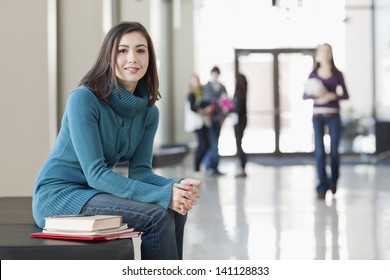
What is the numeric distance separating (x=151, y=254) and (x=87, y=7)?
2.97 metres

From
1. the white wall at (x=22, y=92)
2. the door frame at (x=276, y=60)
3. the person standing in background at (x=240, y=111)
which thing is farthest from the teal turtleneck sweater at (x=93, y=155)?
the door frame at (x=276, y=60)

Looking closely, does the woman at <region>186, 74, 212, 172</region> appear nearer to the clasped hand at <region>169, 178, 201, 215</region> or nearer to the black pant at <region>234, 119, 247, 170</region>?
the black pant at <region>234, 119, 247, 170</region>

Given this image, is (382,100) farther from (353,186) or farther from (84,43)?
(84,43)

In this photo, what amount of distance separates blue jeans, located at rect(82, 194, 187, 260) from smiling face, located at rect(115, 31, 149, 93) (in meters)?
0.50

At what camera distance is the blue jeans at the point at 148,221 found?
3160 mm

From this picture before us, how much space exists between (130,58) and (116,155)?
0.40 m

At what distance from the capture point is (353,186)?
1062cm

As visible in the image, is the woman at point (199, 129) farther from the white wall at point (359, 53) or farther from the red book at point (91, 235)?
the red book at point (91, 235)

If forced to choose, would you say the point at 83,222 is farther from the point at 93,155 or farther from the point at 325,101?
the point at 325,101

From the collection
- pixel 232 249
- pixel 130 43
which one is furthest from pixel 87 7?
pixel 130 43

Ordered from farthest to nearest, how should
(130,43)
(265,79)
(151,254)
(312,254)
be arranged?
(265,79)
(312,254)
(130,43)
(151,254)

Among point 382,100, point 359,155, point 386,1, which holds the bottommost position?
point 359,155

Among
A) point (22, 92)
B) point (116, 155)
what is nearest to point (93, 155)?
point (116, 155)

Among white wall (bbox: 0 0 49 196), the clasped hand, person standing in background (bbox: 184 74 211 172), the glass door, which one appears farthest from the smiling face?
the glass door
